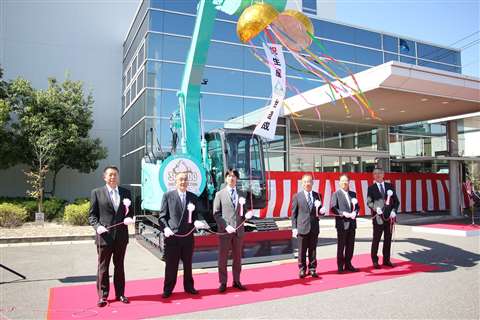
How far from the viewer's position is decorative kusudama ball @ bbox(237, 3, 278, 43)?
20.4ft

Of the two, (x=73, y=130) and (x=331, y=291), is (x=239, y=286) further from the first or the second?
(x=73, y=130)

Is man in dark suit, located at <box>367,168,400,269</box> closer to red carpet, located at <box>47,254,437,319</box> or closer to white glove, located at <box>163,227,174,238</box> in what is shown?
red carpet, located at <box>47,254,437,319</box>

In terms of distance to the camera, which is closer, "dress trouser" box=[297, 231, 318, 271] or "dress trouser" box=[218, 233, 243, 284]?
"dress trouser" box=[218, 233, 243, 284]

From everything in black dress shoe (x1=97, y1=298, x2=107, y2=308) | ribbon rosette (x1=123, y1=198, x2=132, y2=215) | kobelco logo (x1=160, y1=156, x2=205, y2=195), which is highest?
kobelco logo (x1=160, y1=156, x2=205, y2=195)

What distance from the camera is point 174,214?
5.36 m

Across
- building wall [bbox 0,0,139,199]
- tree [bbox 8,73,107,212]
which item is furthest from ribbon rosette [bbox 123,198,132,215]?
building wall [bbox 0,0,139,199]

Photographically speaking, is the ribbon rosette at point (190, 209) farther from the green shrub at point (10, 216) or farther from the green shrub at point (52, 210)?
the green shrub at point (52, 210)

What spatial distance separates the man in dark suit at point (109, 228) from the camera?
484cm

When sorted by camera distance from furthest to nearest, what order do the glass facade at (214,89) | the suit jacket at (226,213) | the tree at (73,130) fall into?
the glass facade at (214,89)
the tree at (73,130)
the suit jacket at (226,213)

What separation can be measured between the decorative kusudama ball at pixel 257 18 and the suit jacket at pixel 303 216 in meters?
3.02

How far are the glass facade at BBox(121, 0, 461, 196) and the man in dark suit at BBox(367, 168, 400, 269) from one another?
1045cm

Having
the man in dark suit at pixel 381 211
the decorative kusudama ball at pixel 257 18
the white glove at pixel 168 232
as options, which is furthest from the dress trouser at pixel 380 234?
the decorative kusudama ball at pixel 257 18

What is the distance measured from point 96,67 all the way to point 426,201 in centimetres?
1976

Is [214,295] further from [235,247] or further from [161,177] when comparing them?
[161,177]
